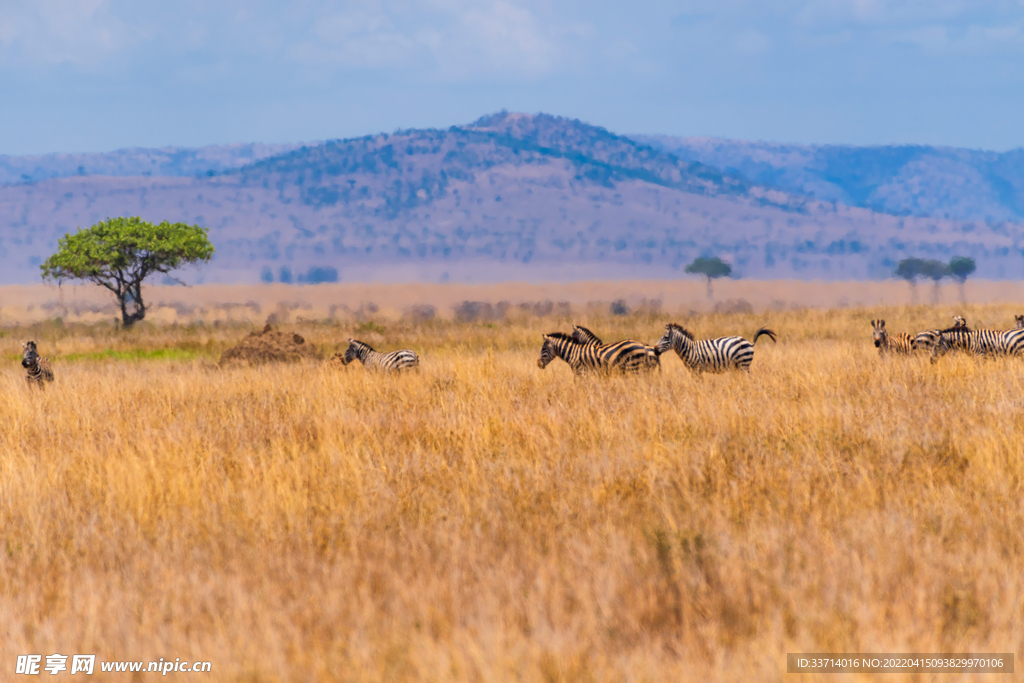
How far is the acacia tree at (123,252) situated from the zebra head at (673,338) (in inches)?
1682

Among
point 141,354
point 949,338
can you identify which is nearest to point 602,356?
point 949,338

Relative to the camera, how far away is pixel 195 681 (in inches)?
155

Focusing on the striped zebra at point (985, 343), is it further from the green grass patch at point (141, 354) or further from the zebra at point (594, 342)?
the green grass patch at point (141, 354)

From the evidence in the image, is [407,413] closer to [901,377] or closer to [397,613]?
[397,613]

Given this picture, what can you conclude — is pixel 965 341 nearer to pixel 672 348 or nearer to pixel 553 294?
pixel 672 348

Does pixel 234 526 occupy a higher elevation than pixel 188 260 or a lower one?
lower

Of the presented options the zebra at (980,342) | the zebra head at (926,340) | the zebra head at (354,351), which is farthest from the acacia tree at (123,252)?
the zebra at (980,342)

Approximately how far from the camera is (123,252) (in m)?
50.3

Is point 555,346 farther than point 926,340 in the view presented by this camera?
No

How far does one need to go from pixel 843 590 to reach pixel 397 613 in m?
2.40

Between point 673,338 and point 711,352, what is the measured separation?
2.67 ft

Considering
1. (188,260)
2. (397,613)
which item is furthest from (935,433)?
(188,260)

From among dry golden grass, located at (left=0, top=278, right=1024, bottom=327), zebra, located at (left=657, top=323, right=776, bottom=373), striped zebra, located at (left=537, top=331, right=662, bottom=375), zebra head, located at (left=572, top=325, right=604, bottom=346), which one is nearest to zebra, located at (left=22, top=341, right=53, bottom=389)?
striped zebra, located at (left=537, top=331, right=662, bottom=375)

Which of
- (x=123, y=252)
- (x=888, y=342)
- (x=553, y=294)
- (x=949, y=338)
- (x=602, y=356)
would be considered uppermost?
(x=123, y=252)
